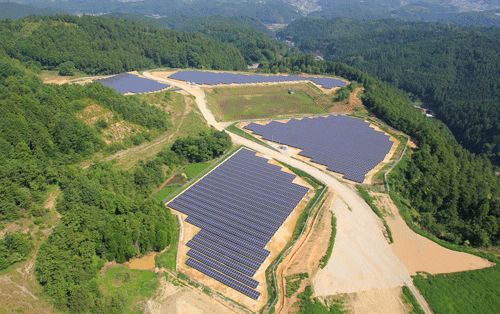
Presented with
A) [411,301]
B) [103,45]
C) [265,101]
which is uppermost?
[411,301]

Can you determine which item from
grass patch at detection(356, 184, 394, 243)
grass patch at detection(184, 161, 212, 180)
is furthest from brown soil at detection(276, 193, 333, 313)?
grass patch at detection(184, 161, 212, 180)

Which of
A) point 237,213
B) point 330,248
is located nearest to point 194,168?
point 237,213

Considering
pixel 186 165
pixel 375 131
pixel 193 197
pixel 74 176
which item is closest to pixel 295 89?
pixel 375 131

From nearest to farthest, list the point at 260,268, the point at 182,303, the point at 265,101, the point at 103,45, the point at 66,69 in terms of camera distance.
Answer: the point at 182,303 → the point at 260,268 → the point at 265,101 → the point at 66,69 → the point at 103,45

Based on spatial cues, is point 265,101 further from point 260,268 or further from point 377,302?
point 377,302

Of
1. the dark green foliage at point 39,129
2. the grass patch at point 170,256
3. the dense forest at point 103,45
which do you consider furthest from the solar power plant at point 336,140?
the dense forest at point 103,45

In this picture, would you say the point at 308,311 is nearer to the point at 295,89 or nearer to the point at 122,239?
the point at 122,239
